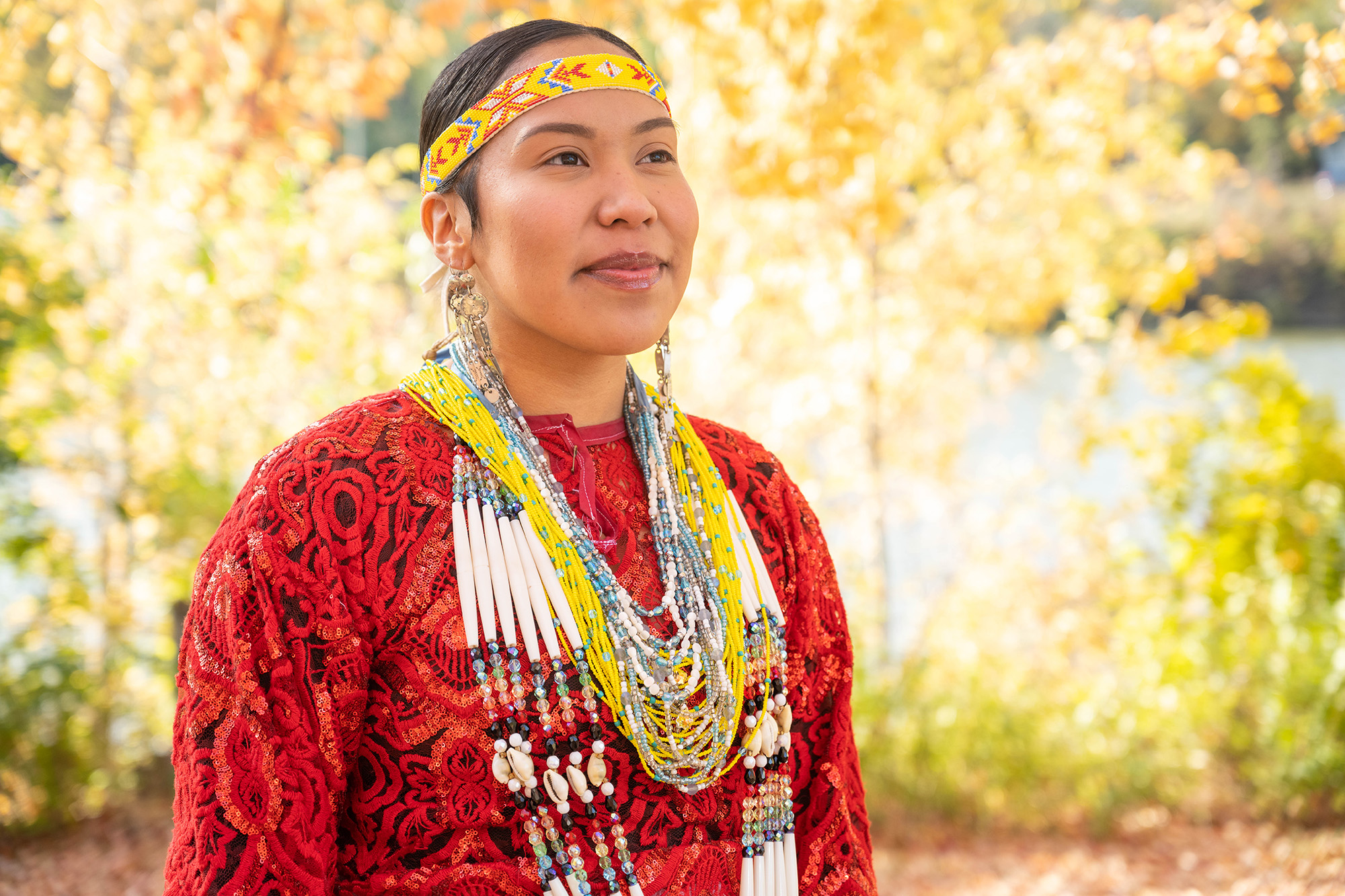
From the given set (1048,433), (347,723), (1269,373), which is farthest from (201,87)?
(1269,373)

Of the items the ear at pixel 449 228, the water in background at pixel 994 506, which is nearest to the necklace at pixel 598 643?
the ear at pixel 449 228

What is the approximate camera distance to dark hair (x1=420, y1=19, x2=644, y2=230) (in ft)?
4.96

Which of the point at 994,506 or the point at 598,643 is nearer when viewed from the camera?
the point at 598,643

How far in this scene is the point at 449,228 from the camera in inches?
62.2

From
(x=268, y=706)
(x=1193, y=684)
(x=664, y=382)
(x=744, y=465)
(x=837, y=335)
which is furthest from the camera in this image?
(x=837, y=335)

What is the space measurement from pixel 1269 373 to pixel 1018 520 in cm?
161

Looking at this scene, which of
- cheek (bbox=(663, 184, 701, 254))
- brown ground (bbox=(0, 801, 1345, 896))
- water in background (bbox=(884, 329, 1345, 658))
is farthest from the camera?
water in background (bbox=(884, 329, 1345, 658))

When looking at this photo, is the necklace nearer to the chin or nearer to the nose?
the chin

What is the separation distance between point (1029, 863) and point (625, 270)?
3799mm

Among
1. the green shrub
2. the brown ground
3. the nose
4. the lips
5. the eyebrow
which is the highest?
the eyebrow

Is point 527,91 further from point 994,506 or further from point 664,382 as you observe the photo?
point 994,506

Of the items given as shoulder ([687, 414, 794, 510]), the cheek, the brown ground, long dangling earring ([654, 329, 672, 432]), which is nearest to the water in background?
the brown ground

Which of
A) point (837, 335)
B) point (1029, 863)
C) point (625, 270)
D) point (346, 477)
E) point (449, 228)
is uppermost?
point (837, 335)

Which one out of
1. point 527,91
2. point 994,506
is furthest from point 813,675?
point 994,506
